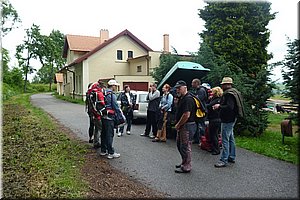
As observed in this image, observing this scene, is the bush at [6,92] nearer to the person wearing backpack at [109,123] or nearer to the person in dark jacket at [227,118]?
the person wearing backpack at [109,123]

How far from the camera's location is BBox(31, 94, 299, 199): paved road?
4746mm

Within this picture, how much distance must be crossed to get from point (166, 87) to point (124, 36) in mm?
23032

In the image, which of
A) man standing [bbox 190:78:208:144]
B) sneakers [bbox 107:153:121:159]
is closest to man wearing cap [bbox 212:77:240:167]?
man standing [bbox 190:78:208:144]

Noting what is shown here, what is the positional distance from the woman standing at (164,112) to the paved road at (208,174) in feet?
2.77

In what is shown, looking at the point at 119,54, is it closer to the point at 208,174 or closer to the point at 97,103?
the point at 97,103

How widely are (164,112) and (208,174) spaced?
10.9 ft

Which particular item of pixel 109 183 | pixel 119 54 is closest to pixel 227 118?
pixel 109 183

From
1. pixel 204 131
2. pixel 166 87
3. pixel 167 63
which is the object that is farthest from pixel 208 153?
pixel 167 63

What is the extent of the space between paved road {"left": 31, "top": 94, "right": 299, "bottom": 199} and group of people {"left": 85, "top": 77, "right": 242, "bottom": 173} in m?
0.30

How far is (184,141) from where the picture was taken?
226 inches

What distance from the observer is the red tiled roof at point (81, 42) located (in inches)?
1355

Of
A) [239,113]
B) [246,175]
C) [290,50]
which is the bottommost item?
[246,175]

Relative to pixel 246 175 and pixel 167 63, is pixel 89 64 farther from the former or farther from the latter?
pixel 246 175

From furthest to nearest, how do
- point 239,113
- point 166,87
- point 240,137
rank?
point 240,137, point 166,87, point 239,113
